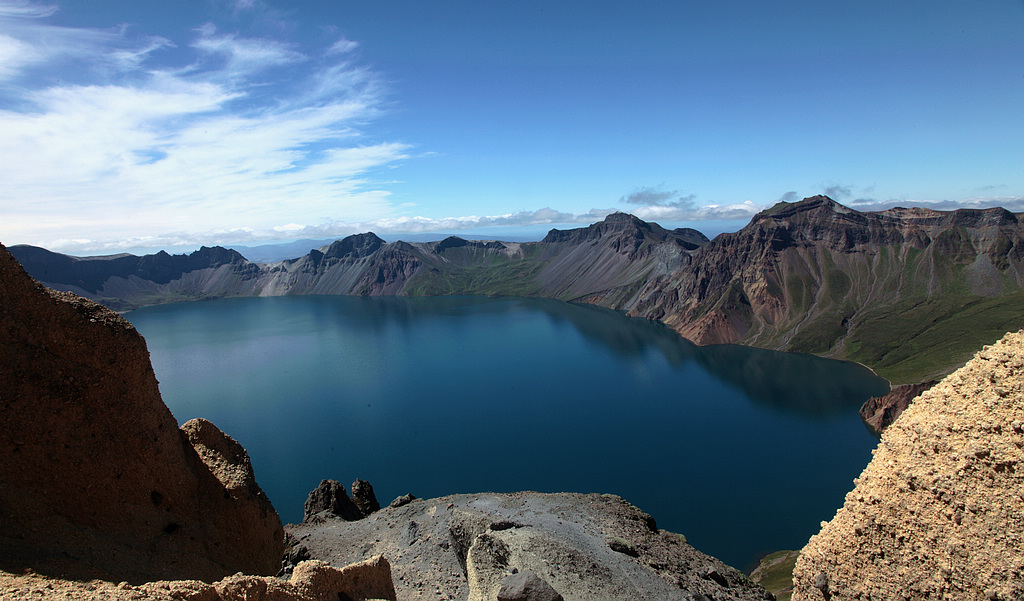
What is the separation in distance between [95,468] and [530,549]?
20370mm

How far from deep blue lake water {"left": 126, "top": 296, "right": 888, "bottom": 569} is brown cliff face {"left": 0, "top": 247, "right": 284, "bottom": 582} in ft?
155

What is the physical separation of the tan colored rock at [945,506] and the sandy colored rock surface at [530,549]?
12.0 m

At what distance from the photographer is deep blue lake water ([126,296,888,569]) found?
6556 cm

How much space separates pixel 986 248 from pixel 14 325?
805ft

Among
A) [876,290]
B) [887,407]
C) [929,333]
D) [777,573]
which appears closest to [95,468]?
[777,573]

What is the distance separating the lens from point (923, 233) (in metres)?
187

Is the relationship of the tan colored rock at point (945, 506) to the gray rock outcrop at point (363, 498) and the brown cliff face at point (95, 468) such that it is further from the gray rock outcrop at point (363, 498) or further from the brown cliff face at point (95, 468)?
the gray rock outcrop at point (363, 498)

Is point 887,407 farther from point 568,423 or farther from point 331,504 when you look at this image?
point 331,504

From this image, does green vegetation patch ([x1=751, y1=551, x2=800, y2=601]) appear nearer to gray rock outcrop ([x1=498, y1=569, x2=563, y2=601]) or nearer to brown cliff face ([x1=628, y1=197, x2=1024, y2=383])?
gray rock outcrop ([x1=498, y1=569, x2=563, y2=601])

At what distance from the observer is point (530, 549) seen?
87.1ft

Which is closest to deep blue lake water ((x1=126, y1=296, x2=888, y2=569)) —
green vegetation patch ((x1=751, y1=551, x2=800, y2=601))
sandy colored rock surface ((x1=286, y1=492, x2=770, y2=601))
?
green vegetation patch ((x1=751, y1=551, x2=800, y2=601))

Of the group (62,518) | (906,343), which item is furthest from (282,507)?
(906,343)

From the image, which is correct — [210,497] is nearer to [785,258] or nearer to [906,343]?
[906,343]

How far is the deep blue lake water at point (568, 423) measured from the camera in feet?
215
